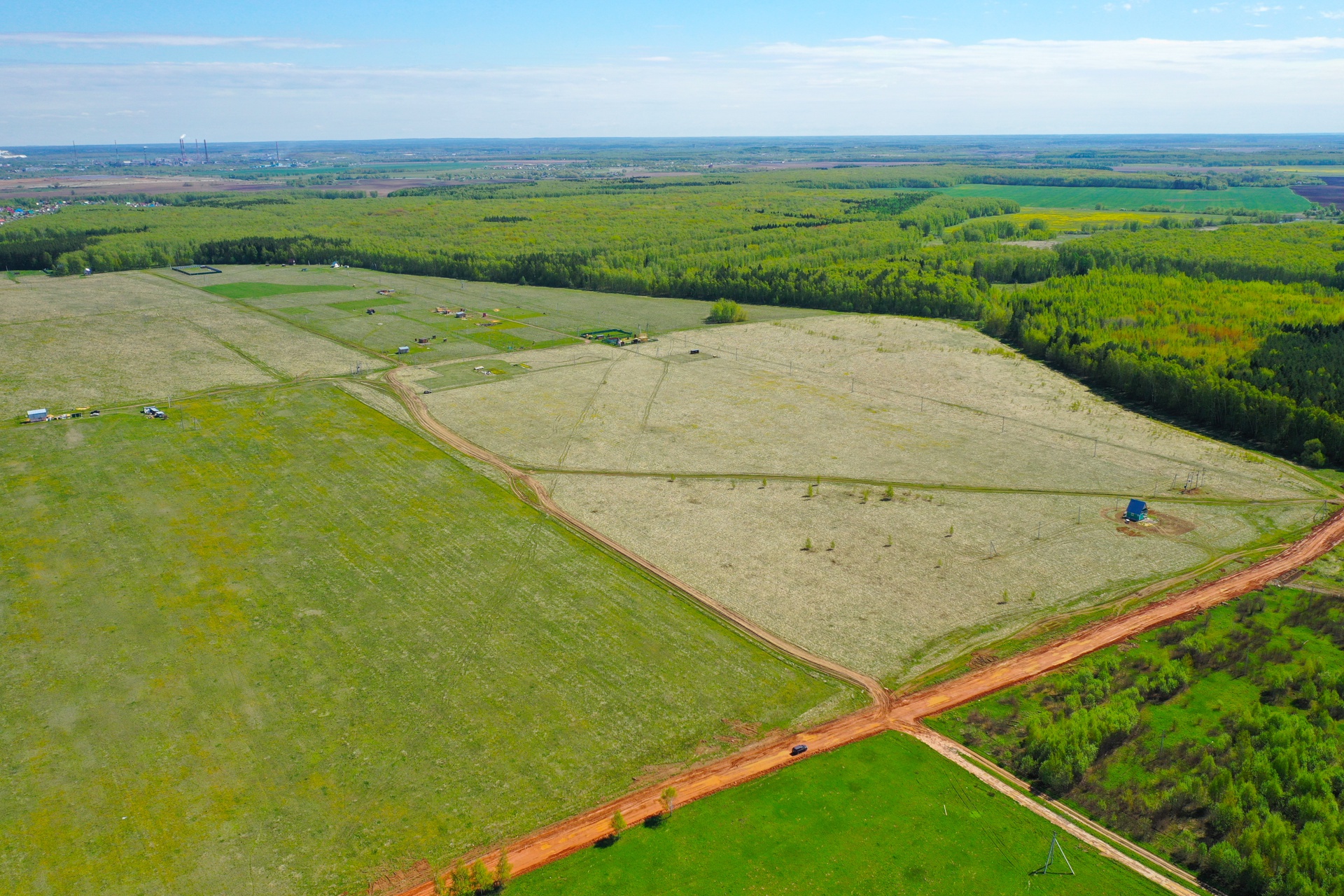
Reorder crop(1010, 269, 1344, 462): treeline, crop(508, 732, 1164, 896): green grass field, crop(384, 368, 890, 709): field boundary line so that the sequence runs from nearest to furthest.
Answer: crop(508, 732, 1164, 896): green grass field → crop(384, 368, 890, 709): field boundary line → crop(1010, 269, 1344, 462): treeline

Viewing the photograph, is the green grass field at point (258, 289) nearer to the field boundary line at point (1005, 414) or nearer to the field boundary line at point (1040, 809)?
the field boundary line at point (1005, 414)

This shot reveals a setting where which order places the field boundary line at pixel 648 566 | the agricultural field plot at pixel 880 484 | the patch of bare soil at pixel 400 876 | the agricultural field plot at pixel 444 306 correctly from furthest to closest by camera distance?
the agricultural field plot at pixel 444 306 < the agricultural field plot at pixel 880 484 < the field boundary line at pixel 648 566 < the patch of bare soil at pixel 400 876

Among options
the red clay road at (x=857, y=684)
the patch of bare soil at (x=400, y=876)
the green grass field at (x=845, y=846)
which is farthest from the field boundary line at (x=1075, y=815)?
the patch of bare soil at (x=400, y=876)

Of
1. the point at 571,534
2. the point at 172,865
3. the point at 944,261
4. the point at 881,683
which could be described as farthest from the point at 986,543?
the point at 944,261

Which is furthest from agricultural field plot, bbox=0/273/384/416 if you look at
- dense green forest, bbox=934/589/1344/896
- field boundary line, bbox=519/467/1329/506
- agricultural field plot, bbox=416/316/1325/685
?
dense green forest, bbox=934/589/1344/896

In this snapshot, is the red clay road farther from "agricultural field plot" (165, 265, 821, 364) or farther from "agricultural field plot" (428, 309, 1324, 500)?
"agricultural field plot" (165, 265, 821, 364)

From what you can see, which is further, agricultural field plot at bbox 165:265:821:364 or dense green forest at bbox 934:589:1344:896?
agricultural field plot at bbox 165:265:821:364
